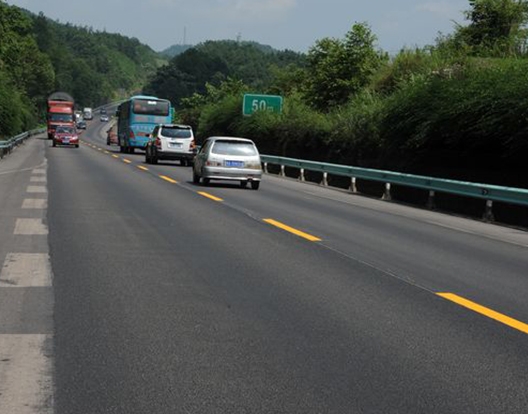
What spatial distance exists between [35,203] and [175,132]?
66.1 feet

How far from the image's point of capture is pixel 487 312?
23.1 feet

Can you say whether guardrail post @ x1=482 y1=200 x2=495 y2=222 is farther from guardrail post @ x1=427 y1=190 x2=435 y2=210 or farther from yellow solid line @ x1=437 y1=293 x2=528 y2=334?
yellow solid line @ x1=437 y1=293 x2=528 y2=334

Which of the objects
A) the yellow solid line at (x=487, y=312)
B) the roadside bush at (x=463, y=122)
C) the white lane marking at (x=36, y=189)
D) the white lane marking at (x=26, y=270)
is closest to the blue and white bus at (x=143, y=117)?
the roadside bush at (x=463, y=122)

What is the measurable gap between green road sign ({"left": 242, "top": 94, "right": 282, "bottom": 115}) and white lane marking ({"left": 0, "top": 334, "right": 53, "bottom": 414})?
40.4 meters

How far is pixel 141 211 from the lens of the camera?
15078mm

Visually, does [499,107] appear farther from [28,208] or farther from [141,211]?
[28,208]

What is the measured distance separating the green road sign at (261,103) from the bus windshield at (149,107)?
5.45 meters

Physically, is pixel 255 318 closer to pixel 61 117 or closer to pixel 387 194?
pixel 387 194

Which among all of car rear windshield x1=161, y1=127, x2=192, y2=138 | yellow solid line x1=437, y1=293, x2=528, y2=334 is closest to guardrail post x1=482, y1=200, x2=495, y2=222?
yellow solid line x1=437, y1=293, x2=528, y2=334

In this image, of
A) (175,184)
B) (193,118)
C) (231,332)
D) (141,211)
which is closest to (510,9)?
(193,118)

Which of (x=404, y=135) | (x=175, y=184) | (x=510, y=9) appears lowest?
A: (x=175, y=184)

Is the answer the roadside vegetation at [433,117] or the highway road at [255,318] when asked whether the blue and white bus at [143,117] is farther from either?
the highway road at [255,318]

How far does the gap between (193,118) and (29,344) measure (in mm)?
69509

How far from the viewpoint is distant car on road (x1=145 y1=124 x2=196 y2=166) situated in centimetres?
3578
